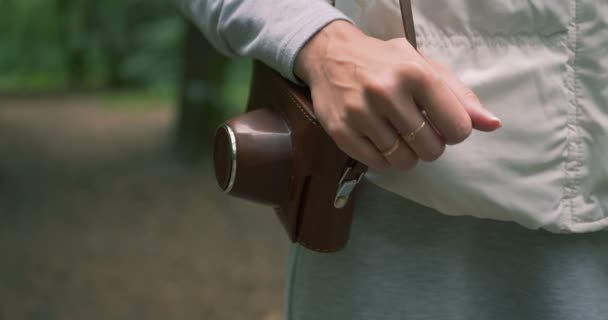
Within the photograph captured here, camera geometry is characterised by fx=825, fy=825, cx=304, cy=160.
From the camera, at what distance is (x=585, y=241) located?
3.53 ft

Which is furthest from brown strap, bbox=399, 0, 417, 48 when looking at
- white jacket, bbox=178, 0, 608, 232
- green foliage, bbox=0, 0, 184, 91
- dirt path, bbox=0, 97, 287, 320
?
green foliage, bbox=0, 0, 184, 91

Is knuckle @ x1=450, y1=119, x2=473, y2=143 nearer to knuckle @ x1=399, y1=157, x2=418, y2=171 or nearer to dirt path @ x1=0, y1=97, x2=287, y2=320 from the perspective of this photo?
Answer: knuckle @ x1=399, y1=157, x2=418, y2=171

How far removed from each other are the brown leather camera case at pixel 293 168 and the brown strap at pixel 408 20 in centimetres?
15

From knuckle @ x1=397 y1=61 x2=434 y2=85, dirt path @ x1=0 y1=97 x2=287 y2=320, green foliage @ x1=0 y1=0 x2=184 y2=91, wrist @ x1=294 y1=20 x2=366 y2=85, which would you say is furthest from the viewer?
green foliage @ x1=0 y1=0 x2=184 y2=91

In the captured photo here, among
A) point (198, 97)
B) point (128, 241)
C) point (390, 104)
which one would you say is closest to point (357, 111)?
point (390, 104)

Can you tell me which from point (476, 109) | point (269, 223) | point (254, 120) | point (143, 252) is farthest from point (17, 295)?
point (476, 109)

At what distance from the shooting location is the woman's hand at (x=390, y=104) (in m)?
0.88

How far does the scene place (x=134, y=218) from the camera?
6.47 meters

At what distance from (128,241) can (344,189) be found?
512 cm

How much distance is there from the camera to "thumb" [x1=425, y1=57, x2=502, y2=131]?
89 centimetres

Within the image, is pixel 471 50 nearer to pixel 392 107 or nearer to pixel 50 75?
pixel 392 107

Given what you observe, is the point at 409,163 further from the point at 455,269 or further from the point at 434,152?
the point at 455,269

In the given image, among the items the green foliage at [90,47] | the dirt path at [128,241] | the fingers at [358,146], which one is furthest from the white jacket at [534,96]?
the green foliage at [90,47]

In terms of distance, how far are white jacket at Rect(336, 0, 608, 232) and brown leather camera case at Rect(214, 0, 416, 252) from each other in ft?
0.32
